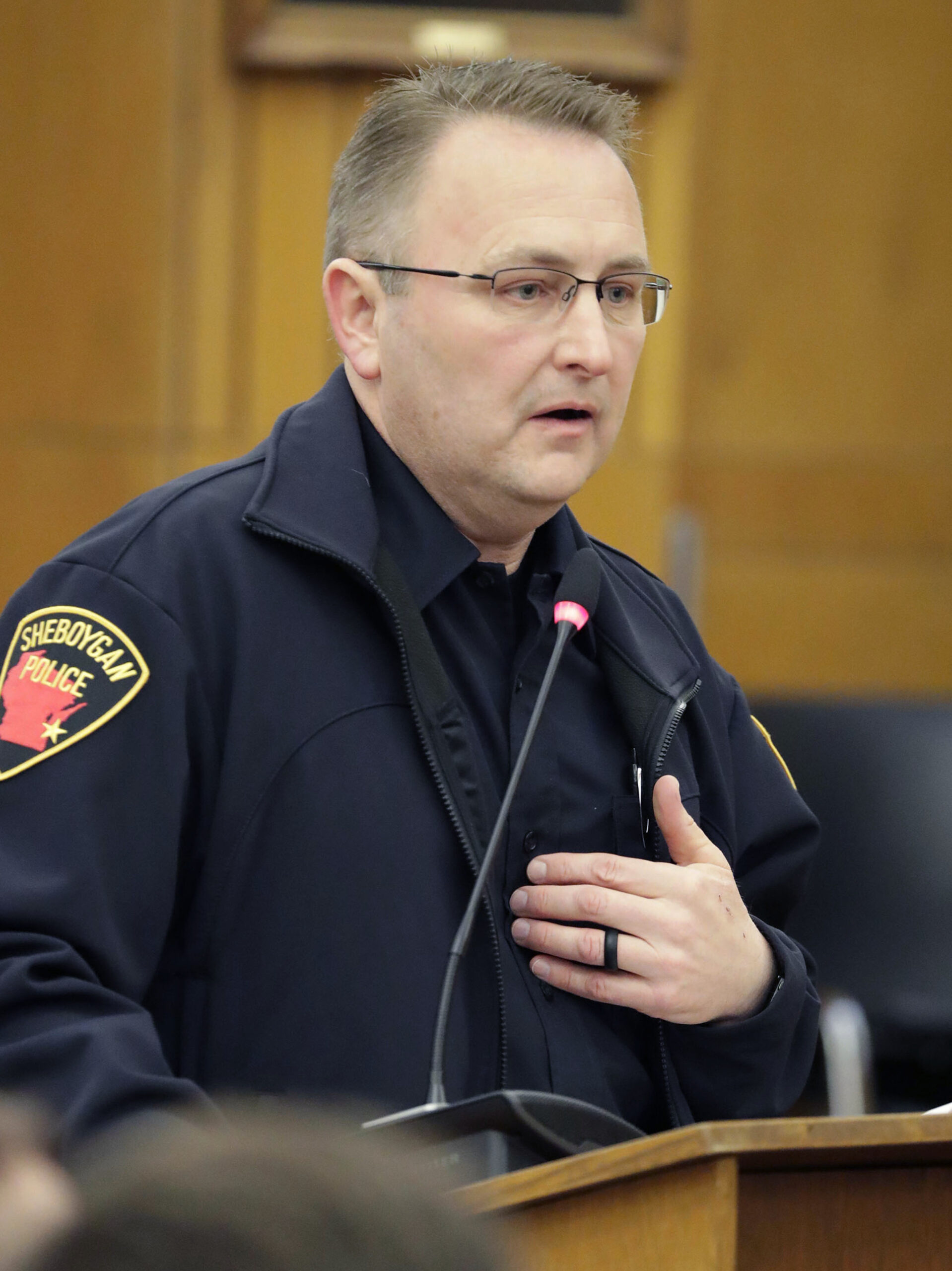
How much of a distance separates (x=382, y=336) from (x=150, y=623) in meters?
0.47

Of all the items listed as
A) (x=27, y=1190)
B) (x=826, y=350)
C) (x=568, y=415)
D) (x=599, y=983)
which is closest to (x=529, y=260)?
(x=568, y=415)

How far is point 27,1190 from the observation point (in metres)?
0.54

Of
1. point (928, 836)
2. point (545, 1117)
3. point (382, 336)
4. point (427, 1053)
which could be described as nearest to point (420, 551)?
point (382, 336)

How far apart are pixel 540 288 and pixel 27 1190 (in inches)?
54.6

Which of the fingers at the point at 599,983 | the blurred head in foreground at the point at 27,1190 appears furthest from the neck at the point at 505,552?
the blurred head in foreground at the point at 27,1190

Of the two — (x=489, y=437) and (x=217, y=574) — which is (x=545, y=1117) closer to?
(x=217, y=574)

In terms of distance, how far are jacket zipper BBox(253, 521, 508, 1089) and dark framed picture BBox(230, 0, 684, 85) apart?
2.57m

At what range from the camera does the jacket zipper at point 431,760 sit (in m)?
→ 1.60

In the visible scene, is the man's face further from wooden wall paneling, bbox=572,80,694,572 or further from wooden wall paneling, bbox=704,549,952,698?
wooden wall paneling, bbox=704,549,952,698

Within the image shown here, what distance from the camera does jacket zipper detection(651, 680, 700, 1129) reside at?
5.64ft

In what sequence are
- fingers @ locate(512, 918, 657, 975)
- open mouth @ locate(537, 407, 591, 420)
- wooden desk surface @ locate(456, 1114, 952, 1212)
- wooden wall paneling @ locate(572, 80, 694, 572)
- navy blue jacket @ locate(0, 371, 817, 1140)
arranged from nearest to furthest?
wooden desk surface @ locate(456, 1114, 952, 1212)
navy blue jacket @ locate(0, 371, 817, 1140)
fingers @ locate(512, 918, 657, 975)
open mouth @ locate(537, 407, 591, 420)
wooden wall paneling @ locate(572, 80, 694, 572)

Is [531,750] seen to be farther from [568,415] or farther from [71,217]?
[71,217]

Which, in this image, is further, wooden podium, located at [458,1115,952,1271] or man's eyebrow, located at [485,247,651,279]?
man's eyebrow, located at [485,247,651,279]

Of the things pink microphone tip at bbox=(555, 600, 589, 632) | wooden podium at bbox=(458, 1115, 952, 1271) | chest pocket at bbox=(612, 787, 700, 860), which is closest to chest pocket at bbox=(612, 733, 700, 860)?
chest pocket at bbox=(612, 787, 700, 860)
